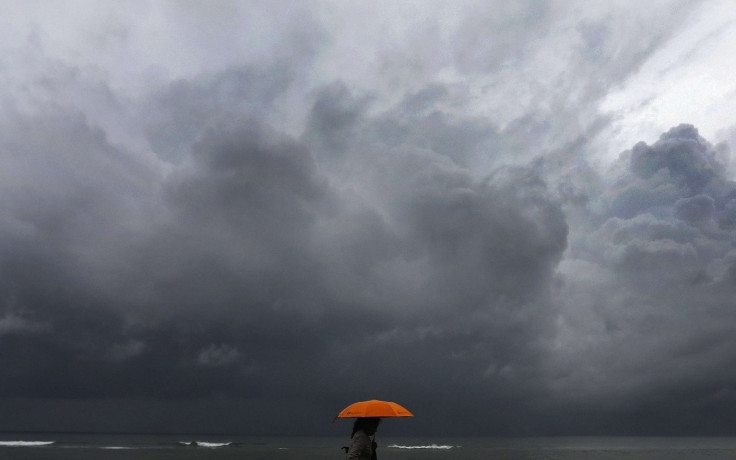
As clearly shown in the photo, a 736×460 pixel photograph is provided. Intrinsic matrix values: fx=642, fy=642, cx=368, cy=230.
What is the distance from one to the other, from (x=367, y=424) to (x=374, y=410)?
0.58 metres

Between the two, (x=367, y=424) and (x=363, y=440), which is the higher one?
(x=367, y=424)

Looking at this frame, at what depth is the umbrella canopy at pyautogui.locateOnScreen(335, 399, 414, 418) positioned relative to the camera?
11.8 m

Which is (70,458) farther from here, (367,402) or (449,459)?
(367,402)

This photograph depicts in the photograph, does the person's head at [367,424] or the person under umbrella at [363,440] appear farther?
the person's head at [367,424]

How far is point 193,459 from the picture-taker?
252 feet

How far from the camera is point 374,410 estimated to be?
470 inches

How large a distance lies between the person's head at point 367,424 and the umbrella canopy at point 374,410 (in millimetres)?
175

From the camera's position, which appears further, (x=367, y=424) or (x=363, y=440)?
(x=367, y=424)

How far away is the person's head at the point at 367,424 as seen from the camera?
37.1 ft

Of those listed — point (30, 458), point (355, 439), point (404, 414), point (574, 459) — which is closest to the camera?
point (355, 439)

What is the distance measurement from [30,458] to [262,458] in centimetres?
2656

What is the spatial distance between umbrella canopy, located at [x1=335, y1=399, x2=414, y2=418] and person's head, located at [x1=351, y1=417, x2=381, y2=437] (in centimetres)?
18

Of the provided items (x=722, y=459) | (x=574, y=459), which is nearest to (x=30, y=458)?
(x=574, y=459)

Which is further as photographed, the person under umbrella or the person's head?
the person's head
